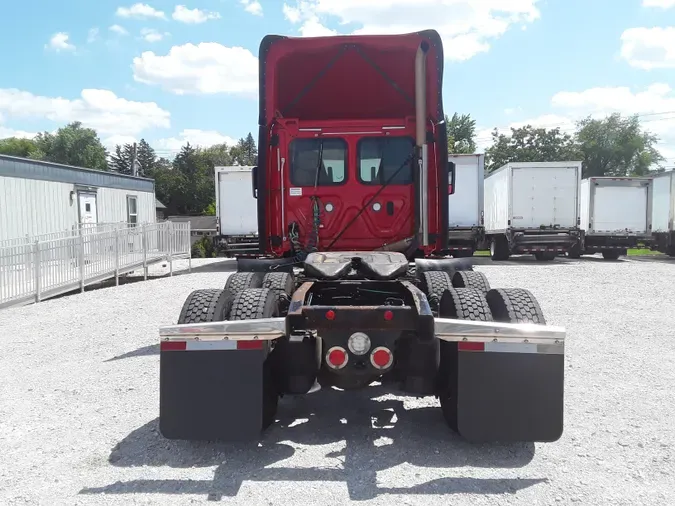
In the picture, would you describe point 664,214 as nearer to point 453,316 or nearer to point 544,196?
point 544,196

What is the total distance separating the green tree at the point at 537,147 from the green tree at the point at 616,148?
23.6ft

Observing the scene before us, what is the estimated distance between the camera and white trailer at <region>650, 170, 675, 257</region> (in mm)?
23109

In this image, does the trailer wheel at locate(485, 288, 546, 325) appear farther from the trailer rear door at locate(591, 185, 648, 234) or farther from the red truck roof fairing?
the trailer rear door at locate(591, 185, 648, 234)

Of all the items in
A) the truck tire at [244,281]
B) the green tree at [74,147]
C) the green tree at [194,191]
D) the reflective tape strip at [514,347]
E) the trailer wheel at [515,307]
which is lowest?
the reflective tape strip at [514,347]

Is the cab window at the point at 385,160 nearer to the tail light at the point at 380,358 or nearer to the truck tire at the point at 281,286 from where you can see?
the truck tire at the point at 281,286

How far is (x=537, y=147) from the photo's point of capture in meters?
58.1

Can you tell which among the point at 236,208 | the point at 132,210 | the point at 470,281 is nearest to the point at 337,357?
the point at 470,281

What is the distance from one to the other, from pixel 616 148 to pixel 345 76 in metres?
66.6

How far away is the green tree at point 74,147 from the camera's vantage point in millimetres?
67375

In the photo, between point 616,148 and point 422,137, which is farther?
point 616,148

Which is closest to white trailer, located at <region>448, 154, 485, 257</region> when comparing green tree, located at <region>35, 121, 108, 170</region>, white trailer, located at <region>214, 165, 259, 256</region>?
white trailer, located at <region>214, 165, 259, 256</region>

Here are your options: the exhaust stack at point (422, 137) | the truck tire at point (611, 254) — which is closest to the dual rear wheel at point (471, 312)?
the exhaust stack at point (422, 137)

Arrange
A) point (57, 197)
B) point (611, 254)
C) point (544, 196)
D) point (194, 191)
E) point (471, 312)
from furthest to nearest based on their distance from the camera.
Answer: point (194, 191) < point (611, 254) < point (544, 196) < point (57, 197) < point (471, 312)

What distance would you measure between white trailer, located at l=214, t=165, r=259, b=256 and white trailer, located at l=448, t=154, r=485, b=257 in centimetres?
652
